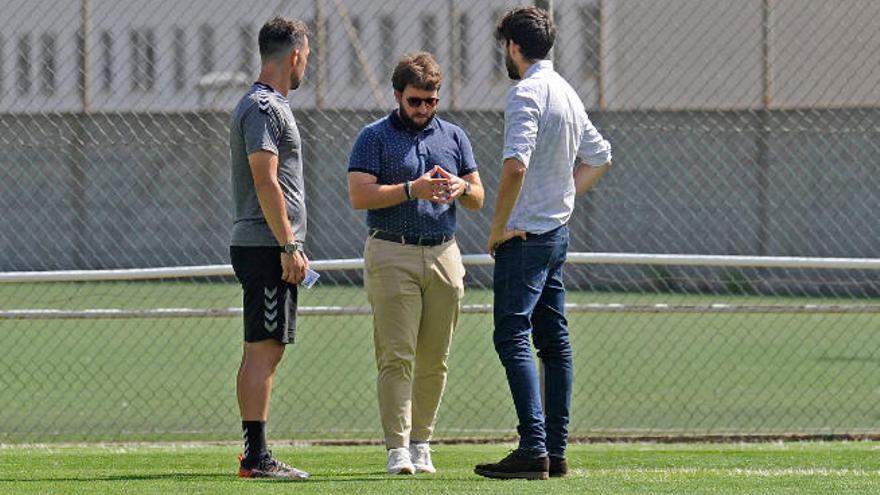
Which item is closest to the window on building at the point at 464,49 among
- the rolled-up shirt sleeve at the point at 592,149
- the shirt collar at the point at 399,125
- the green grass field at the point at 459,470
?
the green grass field at the point at 459,470

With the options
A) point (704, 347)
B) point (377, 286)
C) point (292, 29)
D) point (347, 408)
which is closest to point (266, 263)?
point (377, 286)

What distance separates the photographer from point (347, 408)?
9.59 m

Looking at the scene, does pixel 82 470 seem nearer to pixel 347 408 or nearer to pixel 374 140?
pixel 374 140

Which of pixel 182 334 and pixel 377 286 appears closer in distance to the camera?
pixel 377 286

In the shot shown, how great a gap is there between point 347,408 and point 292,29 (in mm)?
3792

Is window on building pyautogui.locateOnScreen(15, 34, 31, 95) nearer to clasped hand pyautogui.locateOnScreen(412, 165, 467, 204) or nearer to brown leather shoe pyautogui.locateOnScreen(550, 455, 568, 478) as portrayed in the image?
clasped hand pyautogui.locateOnScreen(412, 165, 467, 204)

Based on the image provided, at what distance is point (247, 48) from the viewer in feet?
47.5

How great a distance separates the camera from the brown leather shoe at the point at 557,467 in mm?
6324

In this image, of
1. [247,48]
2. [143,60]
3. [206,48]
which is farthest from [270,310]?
[206,48]

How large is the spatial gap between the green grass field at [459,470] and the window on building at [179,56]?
23.7 feet

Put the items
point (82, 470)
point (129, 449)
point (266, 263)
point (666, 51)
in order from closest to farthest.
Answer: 1. point (266, 263)
2. point (82, 470)
3. point (129, 449)
4. point (666, 51)

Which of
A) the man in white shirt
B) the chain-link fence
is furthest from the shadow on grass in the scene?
the chain-link fence

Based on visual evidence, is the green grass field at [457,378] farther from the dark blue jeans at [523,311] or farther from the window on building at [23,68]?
the dark blue jeans at [523,311]

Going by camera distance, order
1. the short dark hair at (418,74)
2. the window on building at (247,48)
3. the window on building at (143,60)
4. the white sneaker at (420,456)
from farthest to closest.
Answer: the window on building at (143,60) → the window on building at (247,48) → the white sneaker at (420,456) → the short dark hair at (418,74)
